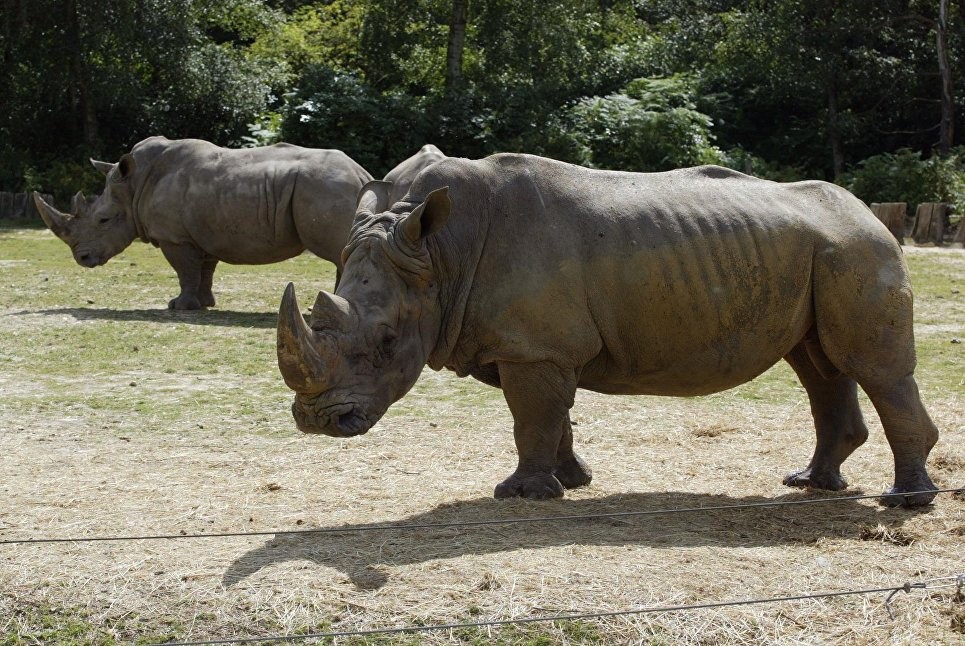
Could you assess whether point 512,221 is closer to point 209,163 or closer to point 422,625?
point 422,625

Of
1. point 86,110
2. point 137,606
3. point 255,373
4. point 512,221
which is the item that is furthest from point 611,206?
point 86,110

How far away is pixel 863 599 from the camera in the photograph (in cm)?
552

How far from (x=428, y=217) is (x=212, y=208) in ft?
30.7

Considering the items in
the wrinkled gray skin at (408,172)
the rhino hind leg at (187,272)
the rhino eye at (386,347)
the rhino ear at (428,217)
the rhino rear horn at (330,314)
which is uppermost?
the wrinkled gray skin at (408,172)

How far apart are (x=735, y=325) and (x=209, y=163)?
1013 cm

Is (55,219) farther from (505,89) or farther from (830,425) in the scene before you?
(505,89)

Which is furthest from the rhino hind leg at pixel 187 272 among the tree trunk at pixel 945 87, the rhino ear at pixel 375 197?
the tree trunk at pixel 945 87

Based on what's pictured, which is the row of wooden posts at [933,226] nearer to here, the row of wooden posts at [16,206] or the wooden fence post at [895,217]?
the wooden fence post at [895,217]

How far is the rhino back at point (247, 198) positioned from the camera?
15.0 metres

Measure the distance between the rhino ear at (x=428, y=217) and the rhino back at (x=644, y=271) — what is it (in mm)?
305

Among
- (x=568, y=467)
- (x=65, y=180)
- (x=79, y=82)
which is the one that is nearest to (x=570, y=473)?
(x=568, y=467)

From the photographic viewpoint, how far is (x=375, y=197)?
23.8 feet

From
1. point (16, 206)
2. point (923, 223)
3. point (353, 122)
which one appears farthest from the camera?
point (353, 122)

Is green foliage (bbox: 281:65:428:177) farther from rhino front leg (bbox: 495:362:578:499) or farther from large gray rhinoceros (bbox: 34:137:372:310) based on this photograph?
rhino front leg (bbox: 495:362:578:499)
